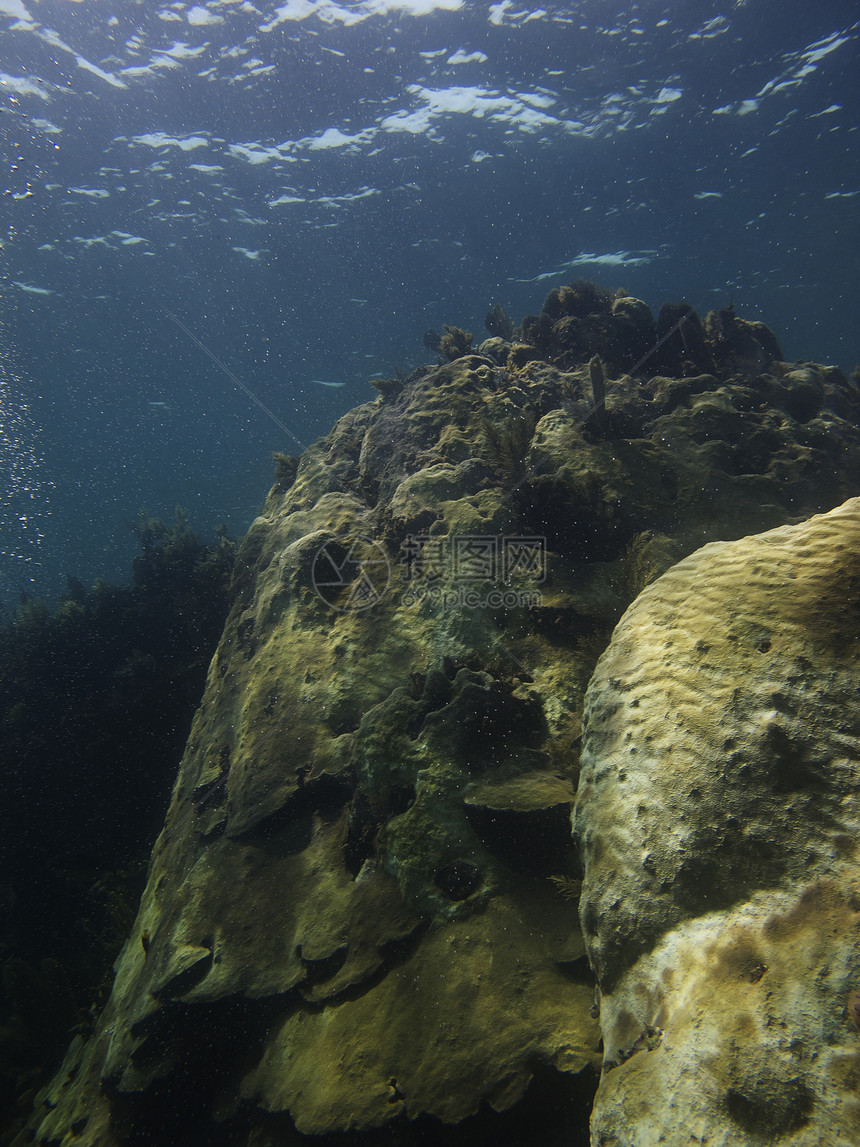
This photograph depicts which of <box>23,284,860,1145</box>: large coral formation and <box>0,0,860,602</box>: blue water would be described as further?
<box>0,0,860,602</box>: blue water

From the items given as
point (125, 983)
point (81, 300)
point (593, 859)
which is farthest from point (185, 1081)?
point (81, 300)

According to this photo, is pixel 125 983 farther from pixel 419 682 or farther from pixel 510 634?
pixel 510 634

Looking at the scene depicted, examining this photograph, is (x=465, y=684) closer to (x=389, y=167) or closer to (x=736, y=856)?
(x=736, y=856)

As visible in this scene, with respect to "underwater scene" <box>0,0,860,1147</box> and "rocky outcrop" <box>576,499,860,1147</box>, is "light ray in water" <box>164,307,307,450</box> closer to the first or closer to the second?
"underwater scene" <box>0,0,860,1147</box>

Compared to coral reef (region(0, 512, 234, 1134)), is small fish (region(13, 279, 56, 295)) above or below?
above

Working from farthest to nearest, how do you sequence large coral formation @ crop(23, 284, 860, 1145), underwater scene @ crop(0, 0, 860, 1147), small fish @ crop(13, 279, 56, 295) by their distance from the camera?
small fish @ crop(13, 279, 56, 295) < large coral formation @ crop(23, 284, 860, 1145) < underwater scene @ crop(0, 0, 860, 1147)

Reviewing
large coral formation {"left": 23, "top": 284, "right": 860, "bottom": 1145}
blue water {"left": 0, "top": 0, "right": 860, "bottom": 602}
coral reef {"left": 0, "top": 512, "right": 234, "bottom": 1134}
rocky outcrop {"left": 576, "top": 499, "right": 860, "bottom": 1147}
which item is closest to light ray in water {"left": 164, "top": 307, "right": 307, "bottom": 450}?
blue water {"left": 0, "top": 0, "right": 860, "bottom": 602}

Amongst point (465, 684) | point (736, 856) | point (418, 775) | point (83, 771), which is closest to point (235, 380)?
point (83, 771)

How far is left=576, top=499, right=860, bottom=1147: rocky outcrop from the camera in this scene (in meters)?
1.51

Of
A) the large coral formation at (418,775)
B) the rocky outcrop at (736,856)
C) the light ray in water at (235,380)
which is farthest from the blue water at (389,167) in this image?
the rocky outcrop at (736,856)

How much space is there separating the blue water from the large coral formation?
12766mm

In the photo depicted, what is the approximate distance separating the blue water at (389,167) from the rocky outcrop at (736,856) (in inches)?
694

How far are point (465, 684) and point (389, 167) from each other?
20070mm

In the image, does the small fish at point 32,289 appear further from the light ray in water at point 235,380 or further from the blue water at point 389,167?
the light ray in water at point 235,380
